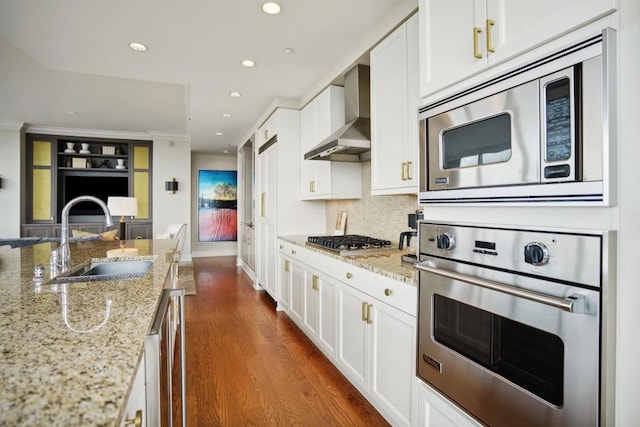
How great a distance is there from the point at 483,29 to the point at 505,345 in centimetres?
108

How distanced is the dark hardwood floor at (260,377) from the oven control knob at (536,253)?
1.35 m

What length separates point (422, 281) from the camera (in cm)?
149

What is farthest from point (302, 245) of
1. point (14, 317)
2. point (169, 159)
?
point (169, 159)

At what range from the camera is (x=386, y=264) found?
6.46 feet

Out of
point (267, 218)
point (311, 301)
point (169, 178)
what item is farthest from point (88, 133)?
point (311, 301)

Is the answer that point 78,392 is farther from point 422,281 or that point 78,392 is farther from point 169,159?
point 169,159

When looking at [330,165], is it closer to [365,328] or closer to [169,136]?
[365,328]

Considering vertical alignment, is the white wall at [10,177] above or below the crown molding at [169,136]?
below

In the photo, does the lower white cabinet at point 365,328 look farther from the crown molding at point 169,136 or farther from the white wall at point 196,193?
the white wall at point 196,193

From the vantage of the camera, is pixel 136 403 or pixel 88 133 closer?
pixel 136 403

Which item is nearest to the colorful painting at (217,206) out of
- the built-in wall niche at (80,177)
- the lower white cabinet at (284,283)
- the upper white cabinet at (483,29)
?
the built-in wall niche at (80,177)

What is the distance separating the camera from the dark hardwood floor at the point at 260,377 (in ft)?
6.44

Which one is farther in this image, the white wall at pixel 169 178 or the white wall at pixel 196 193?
the white wall at pixel 196 193

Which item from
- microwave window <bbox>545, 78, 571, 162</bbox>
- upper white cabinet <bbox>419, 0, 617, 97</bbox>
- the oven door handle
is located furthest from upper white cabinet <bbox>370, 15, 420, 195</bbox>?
microwave window <bbox>545, 78, 571, 162</bbox>
